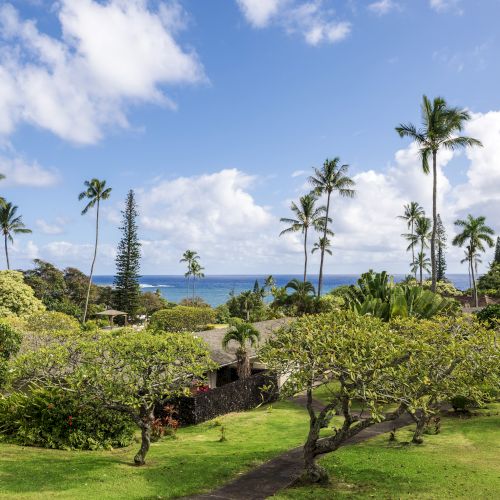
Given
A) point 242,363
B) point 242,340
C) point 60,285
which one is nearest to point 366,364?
point 242,340

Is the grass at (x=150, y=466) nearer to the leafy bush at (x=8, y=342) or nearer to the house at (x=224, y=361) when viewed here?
the leafy bush at (x=8, y=342)

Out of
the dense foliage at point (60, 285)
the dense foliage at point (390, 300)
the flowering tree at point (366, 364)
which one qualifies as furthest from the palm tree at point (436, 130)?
the dense foliage at point (60, 285)

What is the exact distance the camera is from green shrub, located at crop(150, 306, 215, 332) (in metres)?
49.2

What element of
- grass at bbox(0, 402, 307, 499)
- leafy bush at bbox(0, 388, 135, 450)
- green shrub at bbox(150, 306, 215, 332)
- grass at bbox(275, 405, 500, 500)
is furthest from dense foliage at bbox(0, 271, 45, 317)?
grass at bbox(275, 405, 500, 500)

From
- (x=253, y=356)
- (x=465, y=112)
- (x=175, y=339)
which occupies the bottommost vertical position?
(x=253, y=356)

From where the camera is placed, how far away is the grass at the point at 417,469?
1252cm

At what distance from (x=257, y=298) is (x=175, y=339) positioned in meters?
50.4

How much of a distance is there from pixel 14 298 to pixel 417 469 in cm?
4026

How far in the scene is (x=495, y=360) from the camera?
42.2 ft

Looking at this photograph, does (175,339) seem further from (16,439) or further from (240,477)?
(16,439)

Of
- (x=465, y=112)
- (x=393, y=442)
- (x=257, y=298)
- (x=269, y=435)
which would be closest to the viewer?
(x=393, y=442)

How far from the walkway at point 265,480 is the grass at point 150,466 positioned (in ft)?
1.33

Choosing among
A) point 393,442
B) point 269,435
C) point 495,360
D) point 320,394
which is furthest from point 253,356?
point 495,360

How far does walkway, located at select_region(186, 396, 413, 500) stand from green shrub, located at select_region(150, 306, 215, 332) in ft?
109
